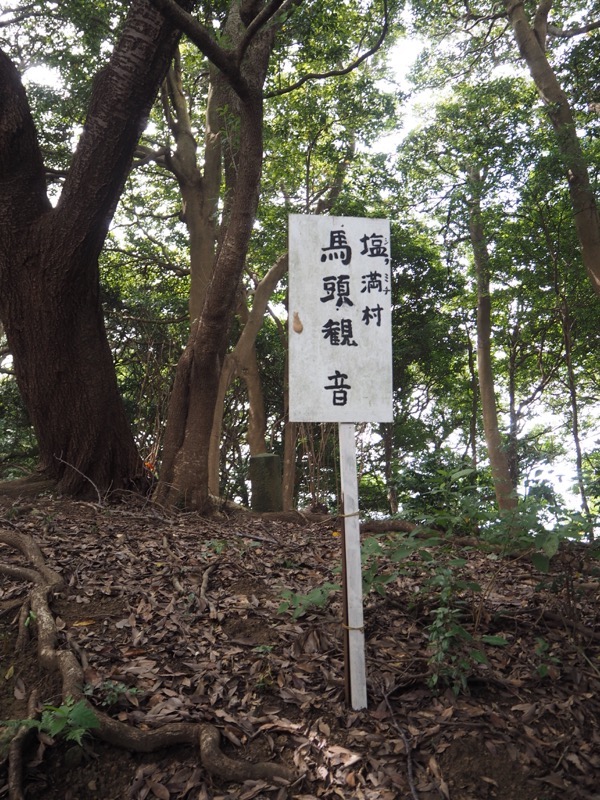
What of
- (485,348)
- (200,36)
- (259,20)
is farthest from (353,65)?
(485,348)

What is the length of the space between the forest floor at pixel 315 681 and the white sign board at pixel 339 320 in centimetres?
84

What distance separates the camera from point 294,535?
5.93 m

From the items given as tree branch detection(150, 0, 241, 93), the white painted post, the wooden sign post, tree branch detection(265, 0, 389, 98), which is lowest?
the white painted post

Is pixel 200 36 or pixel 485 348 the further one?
pixel 485 348

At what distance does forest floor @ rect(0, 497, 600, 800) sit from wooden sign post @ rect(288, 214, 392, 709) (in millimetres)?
309

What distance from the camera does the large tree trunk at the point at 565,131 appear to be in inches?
359

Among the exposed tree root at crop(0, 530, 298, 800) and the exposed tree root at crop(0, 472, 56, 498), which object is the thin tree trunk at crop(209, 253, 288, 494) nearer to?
the exposed tree root at crop(0, 472, 56, 498)

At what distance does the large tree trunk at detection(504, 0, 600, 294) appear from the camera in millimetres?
9109

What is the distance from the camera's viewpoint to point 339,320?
3.13 metres

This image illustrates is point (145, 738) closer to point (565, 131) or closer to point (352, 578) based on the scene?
point (352, 578)

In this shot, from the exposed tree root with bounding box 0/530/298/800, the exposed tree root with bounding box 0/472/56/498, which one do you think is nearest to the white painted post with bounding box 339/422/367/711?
the exposed tree root with bounding box 0/530/298/800

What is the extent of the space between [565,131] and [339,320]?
7.89 m

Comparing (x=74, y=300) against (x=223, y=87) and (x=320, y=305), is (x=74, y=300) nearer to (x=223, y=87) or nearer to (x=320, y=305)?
(x=320, y=305)

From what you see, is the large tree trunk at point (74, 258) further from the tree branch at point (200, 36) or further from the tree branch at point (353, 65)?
the tree branch at point (353, 65)
